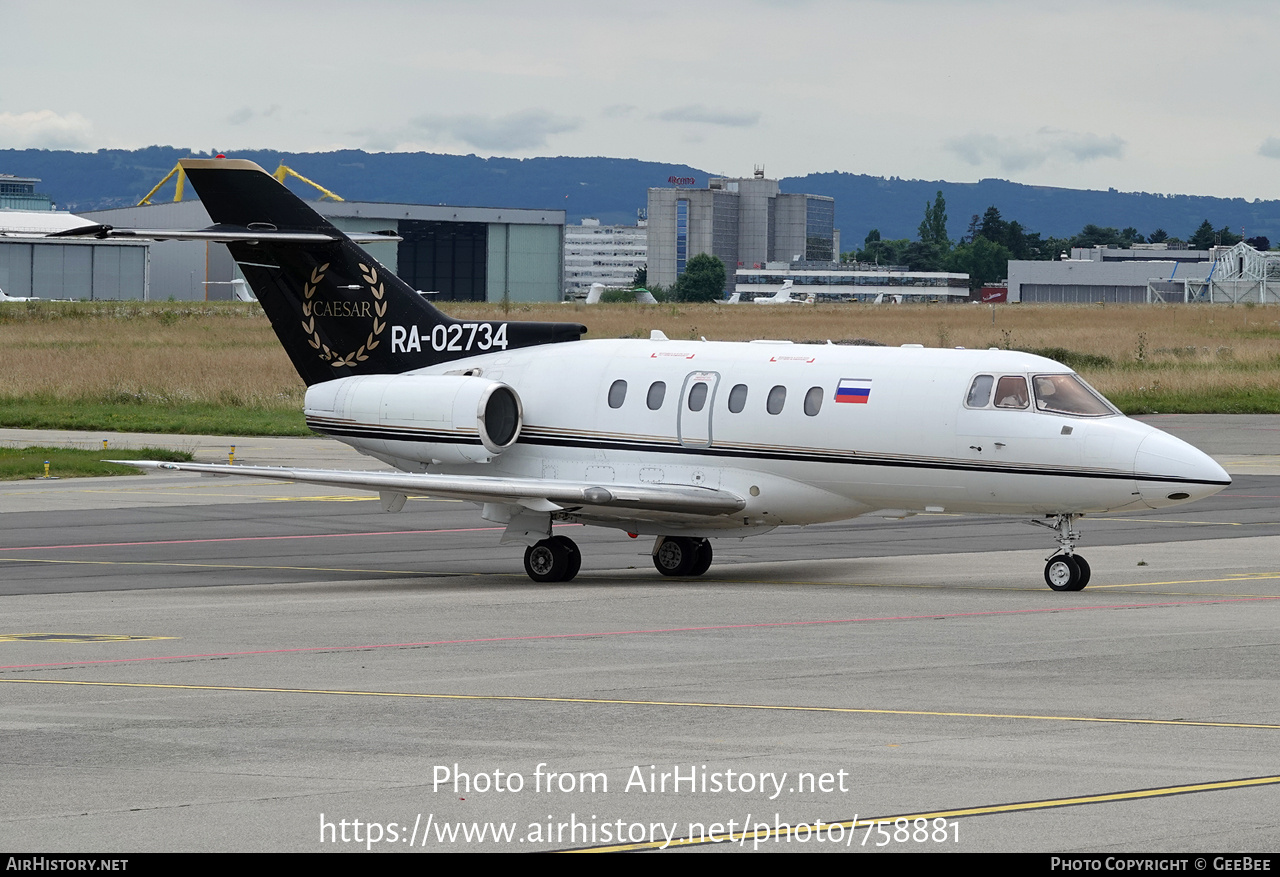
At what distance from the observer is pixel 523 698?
1373 centimetres

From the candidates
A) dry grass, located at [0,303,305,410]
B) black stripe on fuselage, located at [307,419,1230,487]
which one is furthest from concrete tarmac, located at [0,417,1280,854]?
dry grass, located at [0,303,305,410]

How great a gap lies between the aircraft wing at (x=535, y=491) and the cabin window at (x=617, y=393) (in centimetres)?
152

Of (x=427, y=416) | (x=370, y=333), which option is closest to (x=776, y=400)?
(x=427, y=416)

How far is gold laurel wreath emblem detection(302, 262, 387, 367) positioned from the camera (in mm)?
25875

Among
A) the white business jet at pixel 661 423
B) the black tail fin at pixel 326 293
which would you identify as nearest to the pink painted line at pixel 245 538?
the white business jet at pixel 661 423

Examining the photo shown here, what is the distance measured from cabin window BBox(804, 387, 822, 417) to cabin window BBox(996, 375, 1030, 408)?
2.32 meters

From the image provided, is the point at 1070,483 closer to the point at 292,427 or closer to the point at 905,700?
the point at 905,700

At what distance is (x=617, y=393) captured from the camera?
77.6 ft

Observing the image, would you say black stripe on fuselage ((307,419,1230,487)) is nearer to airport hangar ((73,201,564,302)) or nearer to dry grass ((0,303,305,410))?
dry grass ((0,303,305,410))

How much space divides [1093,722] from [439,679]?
5.58 meters

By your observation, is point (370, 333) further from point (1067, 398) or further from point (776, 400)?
point (1067, 398)

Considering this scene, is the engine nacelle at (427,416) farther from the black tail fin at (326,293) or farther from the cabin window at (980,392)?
→ the cabin window at (980,392)

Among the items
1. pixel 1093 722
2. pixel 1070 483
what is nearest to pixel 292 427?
pixel 1070 483
